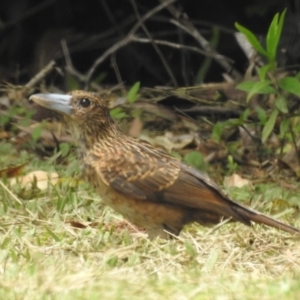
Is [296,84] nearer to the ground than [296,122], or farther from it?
farther from it

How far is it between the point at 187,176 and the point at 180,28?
3822mm

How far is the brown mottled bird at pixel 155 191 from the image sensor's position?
5613 millimetres

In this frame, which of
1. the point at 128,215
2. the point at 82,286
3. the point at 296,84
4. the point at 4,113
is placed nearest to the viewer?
the point at 82,286

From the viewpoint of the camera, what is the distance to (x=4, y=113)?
869 cm

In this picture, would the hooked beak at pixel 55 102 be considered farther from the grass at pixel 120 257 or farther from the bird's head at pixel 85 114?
the grass at pixel 120 257

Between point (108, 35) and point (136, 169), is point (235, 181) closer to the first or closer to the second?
point (136, 169)

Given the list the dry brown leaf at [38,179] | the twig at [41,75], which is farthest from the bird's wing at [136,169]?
the twig at [41,75]

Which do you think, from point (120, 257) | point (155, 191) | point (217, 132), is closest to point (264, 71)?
point (217, 132)

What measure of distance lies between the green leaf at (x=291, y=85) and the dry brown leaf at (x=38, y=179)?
4.80 feet

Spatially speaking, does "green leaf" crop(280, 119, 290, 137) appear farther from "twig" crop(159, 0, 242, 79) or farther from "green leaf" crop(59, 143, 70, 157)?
"twig" crop(159, 0, 242, 79)

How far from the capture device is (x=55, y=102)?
5848mm

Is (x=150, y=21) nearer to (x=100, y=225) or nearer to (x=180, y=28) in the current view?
(x=180, y=28)

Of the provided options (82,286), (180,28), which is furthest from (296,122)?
(82,286)

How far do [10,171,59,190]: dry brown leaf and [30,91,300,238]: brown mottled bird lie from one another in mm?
1021
